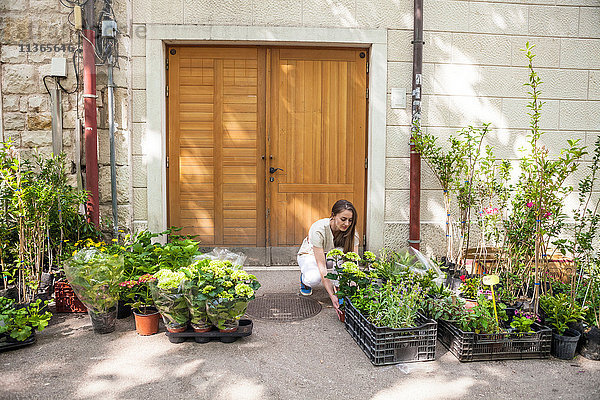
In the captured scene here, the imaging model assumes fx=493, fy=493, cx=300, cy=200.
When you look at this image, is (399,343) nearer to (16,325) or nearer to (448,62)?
(16,325)

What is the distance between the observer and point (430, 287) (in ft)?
13.3

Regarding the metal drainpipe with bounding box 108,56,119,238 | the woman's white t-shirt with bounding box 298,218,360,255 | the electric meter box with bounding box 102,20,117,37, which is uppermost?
the electric meter box with bounding box 102,20,117,37

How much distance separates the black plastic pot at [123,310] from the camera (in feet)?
13.6

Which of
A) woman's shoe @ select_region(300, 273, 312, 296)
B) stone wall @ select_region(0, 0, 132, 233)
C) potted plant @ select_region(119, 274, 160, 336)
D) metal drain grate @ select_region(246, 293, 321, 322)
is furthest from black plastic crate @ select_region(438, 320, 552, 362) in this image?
stone wall @ select_region(0, 0, 132, 233)

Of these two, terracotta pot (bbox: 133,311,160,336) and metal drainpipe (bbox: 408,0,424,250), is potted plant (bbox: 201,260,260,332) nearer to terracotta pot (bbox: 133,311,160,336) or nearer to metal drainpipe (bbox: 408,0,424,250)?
terracotta pot (bbox: 133,311,160,336)

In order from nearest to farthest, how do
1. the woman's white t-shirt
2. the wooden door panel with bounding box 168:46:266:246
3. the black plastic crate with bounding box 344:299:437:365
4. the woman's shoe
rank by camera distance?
the black plastic crate with bounding box 344:299:437:365 < the woman's white t-shirt < the woman's shoe < the wooden door panel with bounding box 168:46:266:246

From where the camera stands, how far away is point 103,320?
3.78 m

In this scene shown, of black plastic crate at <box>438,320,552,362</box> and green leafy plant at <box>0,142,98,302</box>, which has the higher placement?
green leafy plant at <box>0,142,98,302</box>

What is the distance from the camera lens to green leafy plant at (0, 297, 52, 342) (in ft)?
11.2

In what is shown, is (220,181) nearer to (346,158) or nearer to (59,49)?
(346,158)

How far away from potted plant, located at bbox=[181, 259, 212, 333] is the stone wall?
213 cm

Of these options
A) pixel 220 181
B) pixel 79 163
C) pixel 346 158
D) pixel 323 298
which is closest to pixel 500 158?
pixel 346 158

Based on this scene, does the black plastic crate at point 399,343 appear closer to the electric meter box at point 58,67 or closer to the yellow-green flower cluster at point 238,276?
the yellow-green flower cluster at point 238,276

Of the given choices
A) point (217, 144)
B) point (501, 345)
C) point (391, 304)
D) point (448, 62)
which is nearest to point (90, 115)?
point (217, 144)
